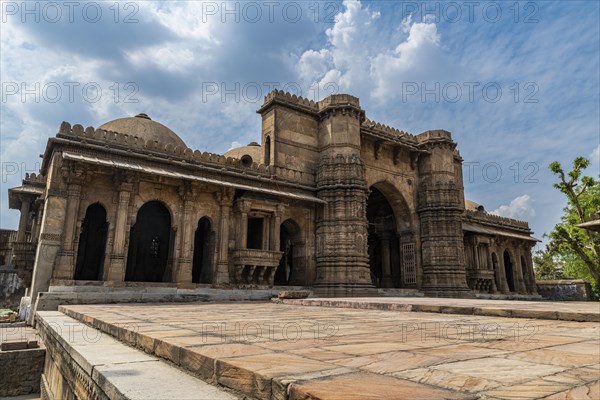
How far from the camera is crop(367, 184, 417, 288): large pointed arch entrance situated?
18.3 m

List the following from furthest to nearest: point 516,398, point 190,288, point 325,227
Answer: point 325,227, point 190,288, point 516,398

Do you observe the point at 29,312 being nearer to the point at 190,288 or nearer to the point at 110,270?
the point at 110,270

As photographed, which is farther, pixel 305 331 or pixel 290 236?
pixel 290 236

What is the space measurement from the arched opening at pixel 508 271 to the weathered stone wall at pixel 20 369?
23582mm

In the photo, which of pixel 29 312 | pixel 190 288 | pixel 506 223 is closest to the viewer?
pixel 29 312

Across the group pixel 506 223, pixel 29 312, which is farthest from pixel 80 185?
pixel 506 223

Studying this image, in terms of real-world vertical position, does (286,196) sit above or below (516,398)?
above

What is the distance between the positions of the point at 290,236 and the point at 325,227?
1.41 meters

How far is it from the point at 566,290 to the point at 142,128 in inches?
991

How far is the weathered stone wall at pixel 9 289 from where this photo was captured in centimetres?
1892

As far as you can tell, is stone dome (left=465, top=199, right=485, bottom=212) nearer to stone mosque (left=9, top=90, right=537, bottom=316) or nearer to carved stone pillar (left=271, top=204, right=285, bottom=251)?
stone mosque (left=9, top=90, right=537, bottom=316)

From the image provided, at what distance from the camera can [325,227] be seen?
14555mm

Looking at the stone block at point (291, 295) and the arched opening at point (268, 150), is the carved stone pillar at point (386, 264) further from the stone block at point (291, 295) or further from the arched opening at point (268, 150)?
the stone block at point (291, 295)

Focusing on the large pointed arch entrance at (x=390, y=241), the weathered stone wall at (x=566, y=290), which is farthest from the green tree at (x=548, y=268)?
the large pointed arch entrance at (x=390, y=241)
